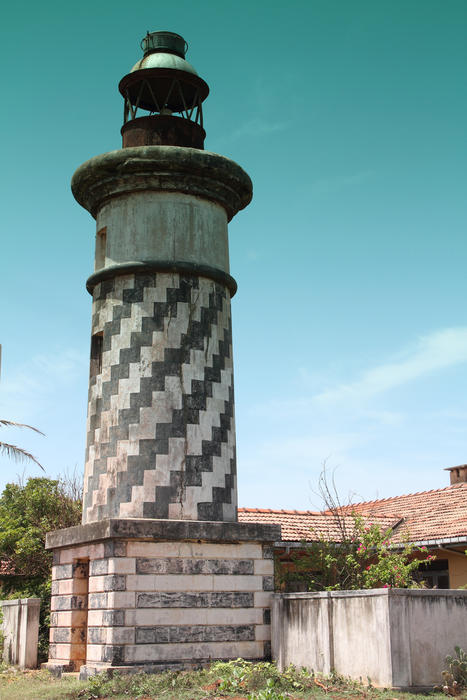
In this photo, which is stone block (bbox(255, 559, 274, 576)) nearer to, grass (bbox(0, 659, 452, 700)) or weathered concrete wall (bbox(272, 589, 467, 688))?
weathered concrete wall (bbox(272, 589, 467, 688))

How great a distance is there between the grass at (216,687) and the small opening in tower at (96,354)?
20.0ft

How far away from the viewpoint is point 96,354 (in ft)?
55.9

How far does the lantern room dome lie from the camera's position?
18.1 metres

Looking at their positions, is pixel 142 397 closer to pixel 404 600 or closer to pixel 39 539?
pixel 404 600

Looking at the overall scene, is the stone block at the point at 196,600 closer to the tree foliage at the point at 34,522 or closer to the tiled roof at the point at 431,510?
the tiled roof at the point at 431,510

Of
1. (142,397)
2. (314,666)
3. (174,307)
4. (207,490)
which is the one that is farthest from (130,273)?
(314,666)

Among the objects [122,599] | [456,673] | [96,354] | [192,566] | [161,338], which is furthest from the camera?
[96,354]

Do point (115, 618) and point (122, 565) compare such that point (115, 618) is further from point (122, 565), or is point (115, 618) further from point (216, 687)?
point (216, 687)

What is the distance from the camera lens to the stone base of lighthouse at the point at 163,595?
14.1 m

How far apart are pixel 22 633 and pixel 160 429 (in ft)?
→ 20.0

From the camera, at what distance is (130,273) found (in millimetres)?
16594

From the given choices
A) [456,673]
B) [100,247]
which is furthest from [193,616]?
[100,247]

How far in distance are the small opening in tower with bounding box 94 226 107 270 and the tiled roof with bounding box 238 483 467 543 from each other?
8868 millimetres

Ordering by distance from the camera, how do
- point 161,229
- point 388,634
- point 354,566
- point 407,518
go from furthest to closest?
point 407,518 → point 354,566 → point 161,229 → point 388,634
